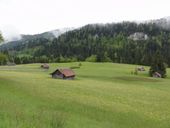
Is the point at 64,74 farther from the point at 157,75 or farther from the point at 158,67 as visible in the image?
the point at 158,67

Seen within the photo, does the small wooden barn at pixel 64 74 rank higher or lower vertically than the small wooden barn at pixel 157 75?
higher

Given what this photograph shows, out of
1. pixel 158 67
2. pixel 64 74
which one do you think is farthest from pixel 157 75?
pixel 64 74

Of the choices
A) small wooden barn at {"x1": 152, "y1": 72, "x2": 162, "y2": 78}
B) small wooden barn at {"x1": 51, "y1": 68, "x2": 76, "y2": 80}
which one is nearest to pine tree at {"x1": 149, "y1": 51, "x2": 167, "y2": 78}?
small wooden barn at {"x1": 152, "y1": 72, "x2": 162, "y2": 78}

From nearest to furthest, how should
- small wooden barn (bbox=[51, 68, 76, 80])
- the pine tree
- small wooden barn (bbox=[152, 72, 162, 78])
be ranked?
small wooden barn (bbox=[51, 68, 76, 80]), small wooden barn (bbox=[152, 72, 162, 78]), the pine tree

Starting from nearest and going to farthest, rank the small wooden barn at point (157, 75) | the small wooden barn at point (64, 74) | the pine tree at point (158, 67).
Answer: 1. the small wooden barn at point (64, 74)
2. the small wooden barn at point (157, 75)
3. the pine tree at point (158, 67)

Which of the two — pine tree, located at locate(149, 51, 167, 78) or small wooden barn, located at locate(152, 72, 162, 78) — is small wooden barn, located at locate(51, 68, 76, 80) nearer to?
small wooden barn, located at locate(152, 72, 162, 78)

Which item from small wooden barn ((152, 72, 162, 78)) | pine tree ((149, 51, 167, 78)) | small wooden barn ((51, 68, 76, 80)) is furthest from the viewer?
pine tree ((149, 51, 167, 78))

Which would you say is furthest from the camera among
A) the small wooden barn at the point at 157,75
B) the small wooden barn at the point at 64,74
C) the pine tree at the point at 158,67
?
the pine tree at the point at 158,67

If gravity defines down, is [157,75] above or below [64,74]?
below

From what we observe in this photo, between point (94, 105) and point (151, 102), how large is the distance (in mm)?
11050

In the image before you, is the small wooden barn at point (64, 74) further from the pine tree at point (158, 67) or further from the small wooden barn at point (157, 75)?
the pine tree at point (158, 67)

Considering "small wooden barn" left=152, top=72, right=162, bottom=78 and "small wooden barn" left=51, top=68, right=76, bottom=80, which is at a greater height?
"small wooden barn" left=51, top=68, right=76, bottom=80

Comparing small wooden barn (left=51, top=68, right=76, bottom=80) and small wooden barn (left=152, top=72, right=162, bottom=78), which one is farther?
Result: small wooden barn (left=152, top=72, right=162, bottom=78)

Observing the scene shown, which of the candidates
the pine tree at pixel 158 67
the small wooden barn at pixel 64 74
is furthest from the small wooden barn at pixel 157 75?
the small wooden barn at pixel 64 74
